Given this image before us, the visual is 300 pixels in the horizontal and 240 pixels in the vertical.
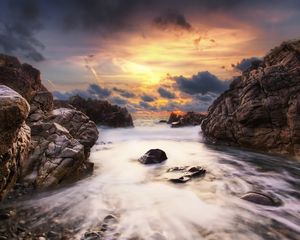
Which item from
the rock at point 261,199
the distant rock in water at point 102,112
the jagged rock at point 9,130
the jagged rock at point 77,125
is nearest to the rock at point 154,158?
the jagged rock at point 77,125

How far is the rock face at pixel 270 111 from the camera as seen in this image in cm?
2006

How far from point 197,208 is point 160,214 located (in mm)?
1332

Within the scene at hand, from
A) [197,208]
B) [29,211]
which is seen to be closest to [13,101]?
[29,211]

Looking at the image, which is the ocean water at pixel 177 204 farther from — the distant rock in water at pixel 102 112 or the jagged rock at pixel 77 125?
the distant rock in water at pixel 102 112

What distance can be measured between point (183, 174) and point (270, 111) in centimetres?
1040

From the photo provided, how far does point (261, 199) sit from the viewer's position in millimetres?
10719

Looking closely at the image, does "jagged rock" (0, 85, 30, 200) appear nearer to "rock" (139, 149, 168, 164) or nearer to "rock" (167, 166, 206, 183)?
"rock" (167, 166, 206, 183)

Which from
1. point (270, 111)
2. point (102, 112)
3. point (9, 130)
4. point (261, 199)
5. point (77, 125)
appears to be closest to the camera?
point (9, 130)

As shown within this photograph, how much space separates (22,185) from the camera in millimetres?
11312

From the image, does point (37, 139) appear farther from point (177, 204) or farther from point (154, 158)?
point (177, 204)

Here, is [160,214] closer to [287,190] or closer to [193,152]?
[287,190]

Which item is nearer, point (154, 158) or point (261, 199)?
point (261, 199)

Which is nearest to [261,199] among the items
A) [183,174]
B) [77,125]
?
[183,174]

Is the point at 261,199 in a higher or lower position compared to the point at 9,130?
lower
